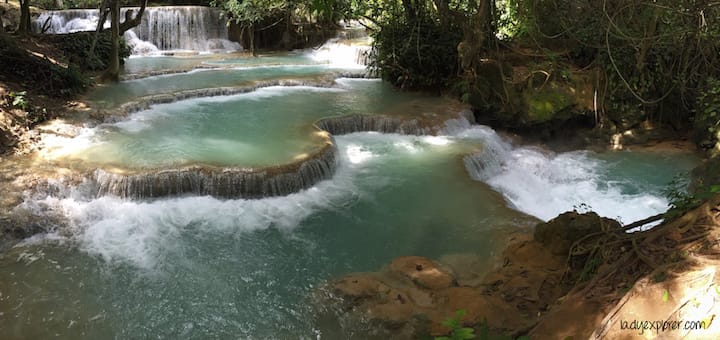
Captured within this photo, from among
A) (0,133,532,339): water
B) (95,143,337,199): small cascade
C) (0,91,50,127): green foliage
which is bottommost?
(0,133,532,339): water

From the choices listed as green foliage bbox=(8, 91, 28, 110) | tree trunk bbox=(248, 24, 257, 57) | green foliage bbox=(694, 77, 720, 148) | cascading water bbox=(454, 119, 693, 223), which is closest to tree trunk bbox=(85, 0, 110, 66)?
green foliage bbox=(8, 91, 28, 110)

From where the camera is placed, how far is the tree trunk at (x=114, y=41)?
1022 centimetres

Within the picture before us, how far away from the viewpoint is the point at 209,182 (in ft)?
21.0

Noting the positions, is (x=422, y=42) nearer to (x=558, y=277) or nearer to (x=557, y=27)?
(x=557, y=27)

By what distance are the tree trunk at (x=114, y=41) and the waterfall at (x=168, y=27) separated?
617 centimetres

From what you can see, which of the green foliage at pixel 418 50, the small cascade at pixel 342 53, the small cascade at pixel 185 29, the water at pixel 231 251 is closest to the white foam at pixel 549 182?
the water at pixel 231 251

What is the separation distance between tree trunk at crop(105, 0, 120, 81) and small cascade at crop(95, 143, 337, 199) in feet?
17.7

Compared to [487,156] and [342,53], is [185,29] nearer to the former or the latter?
[342,53]

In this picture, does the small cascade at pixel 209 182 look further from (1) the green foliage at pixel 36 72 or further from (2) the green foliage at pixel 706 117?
(2) the green foliage at pixel 706 117

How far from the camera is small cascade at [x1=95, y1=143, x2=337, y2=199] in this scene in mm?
6195

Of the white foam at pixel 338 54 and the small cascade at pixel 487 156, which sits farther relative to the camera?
the white foam at pixel 338 54

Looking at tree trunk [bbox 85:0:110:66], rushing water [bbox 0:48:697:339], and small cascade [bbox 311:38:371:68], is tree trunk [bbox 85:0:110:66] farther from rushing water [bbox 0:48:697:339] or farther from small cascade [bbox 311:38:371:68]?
small cascade [bbox 311:38:371:68]

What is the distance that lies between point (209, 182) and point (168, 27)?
13.9 m

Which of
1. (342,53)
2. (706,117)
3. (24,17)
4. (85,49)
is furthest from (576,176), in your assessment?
(24,17)
